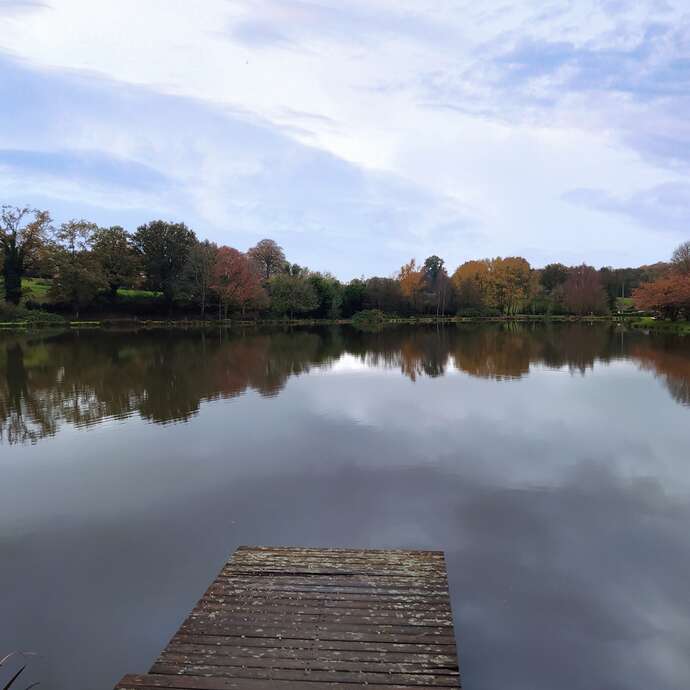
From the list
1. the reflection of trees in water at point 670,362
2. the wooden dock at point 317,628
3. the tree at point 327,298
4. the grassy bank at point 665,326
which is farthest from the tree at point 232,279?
the wooden dock at point 317,628

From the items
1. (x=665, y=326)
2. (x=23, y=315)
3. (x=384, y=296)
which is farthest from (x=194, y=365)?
(x=384, y=296)

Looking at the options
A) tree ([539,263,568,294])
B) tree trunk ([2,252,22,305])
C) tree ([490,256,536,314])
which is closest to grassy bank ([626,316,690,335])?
tree ([490,256,536,314])

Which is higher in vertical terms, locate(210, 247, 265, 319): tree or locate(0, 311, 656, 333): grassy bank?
locate(210, 247, 265, 319): tree

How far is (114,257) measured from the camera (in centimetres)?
5297

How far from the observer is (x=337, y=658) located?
399 cm

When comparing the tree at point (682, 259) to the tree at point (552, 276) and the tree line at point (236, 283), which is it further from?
the tree at point (552, 276)

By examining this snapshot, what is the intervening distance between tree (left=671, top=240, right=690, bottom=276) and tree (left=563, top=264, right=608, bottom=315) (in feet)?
35.3

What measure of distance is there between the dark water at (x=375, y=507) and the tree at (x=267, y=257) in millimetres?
61004

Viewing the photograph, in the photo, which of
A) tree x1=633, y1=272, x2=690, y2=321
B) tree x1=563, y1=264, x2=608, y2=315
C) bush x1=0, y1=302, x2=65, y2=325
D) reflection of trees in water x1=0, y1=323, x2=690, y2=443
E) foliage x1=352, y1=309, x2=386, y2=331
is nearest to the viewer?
reflection of trees in water x1=0, y1=323, x2=690, y2=443

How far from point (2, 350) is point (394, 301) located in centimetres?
4580

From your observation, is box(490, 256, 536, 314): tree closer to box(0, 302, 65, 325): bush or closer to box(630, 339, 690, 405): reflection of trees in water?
box(630, 339, 690, 405): reflection of trees in water

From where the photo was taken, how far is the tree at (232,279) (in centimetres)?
5309

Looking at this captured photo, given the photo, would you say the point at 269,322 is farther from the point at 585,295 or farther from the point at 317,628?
the point at 317,628

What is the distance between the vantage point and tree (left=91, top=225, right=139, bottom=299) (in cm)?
5250
